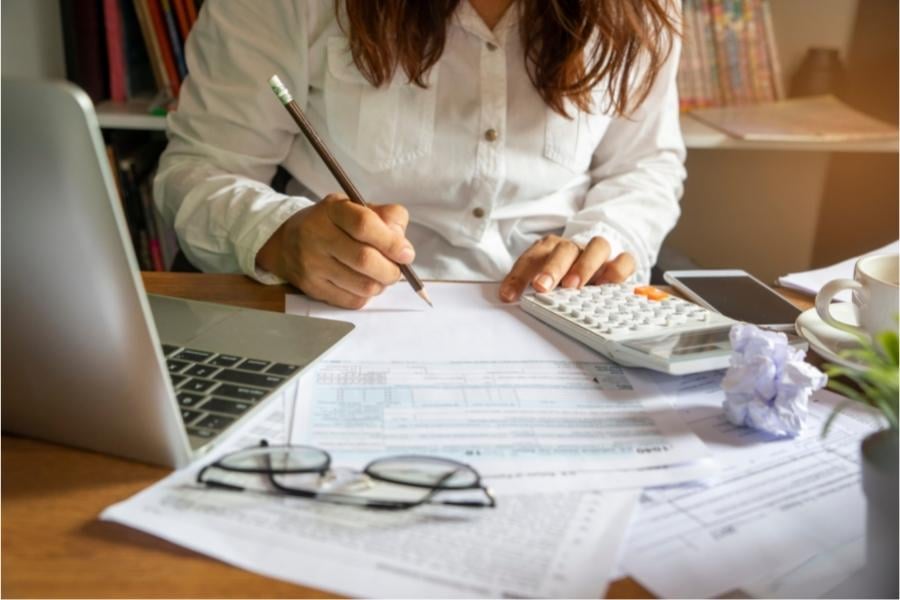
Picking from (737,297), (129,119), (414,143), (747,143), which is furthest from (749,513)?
(129,119)

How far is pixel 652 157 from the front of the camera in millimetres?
1271

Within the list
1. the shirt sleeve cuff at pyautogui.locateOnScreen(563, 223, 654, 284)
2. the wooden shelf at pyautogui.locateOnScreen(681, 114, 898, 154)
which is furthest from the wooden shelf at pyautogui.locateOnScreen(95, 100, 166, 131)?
the wooden shelf at pyautogui.locateOnScreen(681, 114, 898, 154)

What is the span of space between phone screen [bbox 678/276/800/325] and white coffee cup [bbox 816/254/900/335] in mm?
85

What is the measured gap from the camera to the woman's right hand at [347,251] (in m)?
0.86

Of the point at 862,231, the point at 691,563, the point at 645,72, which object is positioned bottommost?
the point at 862,231

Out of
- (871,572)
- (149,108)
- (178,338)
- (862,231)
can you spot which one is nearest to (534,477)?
(871,572)

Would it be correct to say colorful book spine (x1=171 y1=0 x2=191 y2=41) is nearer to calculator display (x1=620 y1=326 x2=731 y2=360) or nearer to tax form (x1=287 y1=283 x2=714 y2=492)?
tax form (x1=287 y1=283 x2=714 y2=492)

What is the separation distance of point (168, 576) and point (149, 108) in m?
1.26

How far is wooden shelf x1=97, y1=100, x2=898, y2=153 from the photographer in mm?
1554

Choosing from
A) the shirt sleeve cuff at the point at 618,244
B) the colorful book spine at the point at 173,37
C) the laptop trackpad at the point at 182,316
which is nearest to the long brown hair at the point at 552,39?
the shirt sleeve cuff at the point at 618,244

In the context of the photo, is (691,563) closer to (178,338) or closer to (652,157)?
(178,338)

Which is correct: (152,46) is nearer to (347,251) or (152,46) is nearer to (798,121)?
(347,251)

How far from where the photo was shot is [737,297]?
3.04 ft

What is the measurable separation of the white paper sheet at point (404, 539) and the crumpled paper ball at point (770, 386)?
0.45 ft
